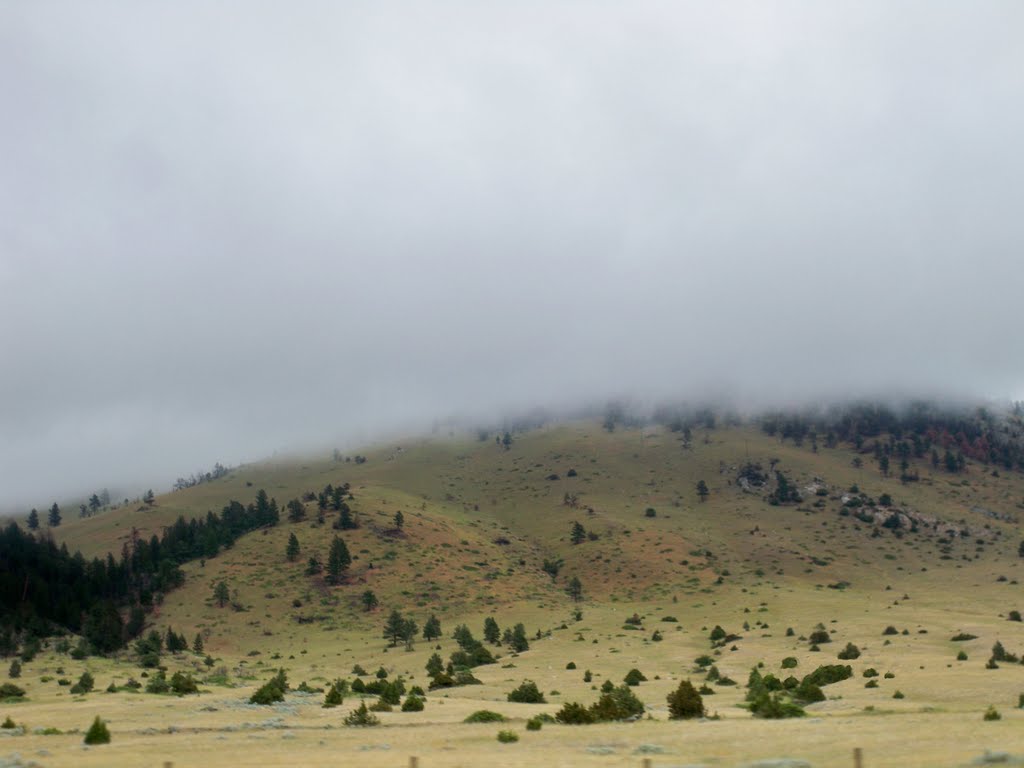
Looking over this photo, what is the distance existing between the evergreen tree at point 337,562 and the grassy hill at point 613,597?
7.70 feet

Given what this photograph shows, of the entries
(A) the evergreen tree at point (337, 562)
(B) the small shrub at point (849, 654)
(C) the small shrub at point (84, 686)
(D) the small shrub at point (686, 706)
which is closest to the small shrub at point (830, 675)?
(B) the small shrub at point (849, 654)

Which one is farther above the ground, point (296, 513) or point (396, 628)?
point (296, 513)

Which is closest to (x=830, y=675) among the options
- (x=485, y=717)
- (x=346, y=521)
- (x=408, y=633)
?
(x=485, y=717)

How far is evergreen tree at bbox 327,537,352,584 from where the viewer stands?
10875 centimetres

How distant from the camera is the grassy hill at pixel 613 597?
2825 centimetres

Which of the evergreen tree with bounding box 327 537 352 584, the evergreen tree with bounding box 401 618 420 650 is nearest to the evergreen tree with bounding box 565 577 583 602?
the evergreen tree with bounding box 401 618 420 650

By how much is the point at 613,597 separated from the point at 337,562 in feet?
127

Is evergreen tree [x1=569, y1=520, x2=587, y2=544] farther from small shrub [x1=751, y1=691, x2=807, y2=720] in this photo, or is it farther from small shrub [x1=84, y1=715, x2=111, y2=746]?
small shrub [x1=84, y1=715, x2=111, y2=746]

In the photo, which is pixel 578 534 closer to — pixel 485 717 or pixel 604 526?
pixel 604 526

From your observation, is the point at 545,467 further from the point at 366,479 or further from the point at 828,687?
the point at 828,687

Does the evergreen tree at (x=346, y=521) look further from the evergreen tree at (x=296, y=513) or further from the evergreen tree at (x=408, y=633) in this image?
the evergreen tree at (x=408, y=633)

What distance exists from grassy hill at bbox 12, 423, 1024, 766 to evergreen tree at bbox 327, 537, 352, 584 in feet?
7.70

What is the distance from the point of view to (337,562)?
108938mm

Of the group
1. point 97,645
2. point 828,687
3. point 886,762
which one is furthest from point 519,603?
point 886,762
